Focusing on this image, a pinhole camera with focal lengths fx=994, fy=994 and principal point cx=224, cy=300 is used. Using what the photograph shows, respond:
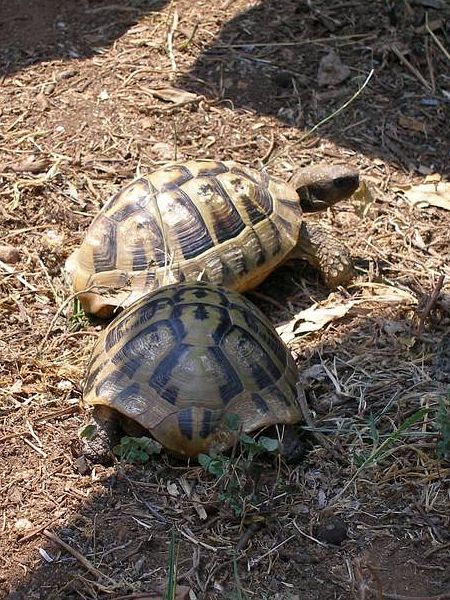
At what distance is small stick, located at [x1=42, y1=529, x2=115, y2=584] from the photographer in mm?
3285

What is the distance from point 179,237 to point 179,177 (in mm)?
337

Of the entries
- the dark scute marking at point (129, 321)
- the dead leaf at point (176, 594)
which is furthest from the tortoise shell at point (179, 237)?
the dead leaf at point (176, 594)

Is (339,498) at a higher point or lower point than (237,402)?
lower

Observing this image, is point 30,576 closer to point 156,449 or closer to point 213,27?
point 156,449

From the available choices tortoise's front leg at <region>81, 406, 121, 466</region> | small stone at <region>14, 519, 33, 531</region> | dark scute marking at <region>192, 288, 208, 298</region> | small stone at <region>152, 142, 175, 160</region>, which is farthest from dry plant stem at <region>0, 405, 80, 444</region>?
small stone at <region>152, 142, 175, 160</region>

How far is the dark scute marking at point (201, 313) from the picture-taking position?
390 centimetres

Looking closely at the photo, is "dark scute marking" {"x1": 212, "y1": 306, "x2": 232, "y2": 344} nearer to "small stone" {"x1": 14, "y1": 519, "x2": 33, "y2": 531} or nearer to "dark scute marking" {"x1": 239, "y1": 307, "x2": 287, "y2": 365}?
"dark scute marking" {"x1": 239, "y1": 307, "x2": 287, "y2": 365}

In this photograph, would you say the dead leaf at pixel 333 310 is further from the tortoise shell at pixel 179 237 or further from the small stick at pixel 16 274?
the small stick at pixel 16 274

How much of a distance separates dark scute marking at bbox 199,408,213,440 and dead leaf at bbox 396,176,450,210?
2.41 m

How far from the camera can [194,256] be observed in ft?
15.6

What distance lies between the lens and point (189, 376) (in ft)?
12.4

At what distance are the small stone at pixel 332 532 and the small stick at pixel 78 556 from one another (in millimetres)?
738

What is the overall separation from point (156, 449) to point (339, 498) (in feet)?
2.30

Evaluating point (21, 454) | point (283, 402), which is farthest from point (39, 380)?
point (283, 402)
